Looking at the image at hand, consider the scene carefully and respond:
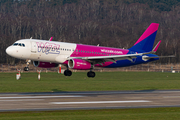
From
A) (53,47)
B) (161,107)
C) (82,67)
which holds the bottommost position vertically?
(161,107)

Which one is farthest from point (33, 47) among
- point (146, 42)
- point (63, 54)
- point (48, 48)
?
point (146, 42)

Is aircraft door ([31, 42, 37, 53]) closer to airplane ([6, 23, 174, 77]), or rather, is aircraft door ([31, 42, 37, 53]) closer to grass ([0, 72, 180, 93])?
airplane ([6, 23, 174, 77])

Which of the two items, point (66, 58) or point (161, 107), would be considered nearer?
point (161, 107)

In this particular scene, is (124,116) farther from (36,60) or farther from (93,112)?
(36,60)

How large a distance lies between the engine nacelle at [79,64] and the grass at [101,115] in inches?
543

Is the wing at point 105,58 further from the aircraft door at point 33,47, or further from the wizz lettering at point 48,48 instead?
the aircraft door at point 33,47

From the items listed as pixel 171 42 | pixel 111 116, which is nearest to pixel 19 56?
pixel 111 116

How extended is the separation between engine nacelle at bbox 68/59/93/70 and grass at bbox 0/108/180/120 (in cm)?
1380

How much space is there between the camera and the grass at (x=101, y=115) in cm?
3328

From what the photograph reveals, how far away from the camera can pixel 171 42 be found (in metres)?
188

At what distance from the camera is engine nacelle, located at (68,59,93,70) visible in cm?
5094

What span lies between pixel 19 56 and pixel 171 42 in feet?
496

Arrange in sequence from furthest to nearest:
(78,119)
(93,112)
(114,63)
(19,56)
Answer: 1. (114,63)
2. (19,56)
3. (93,112)
4. (78,119)

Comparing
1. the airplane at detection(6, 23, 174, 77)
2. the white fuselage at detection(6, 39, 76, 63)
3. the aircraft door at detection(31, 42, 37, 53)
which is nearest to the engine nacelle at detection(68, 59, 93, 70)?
the airplane at detection(6, 23, 174, 77)
